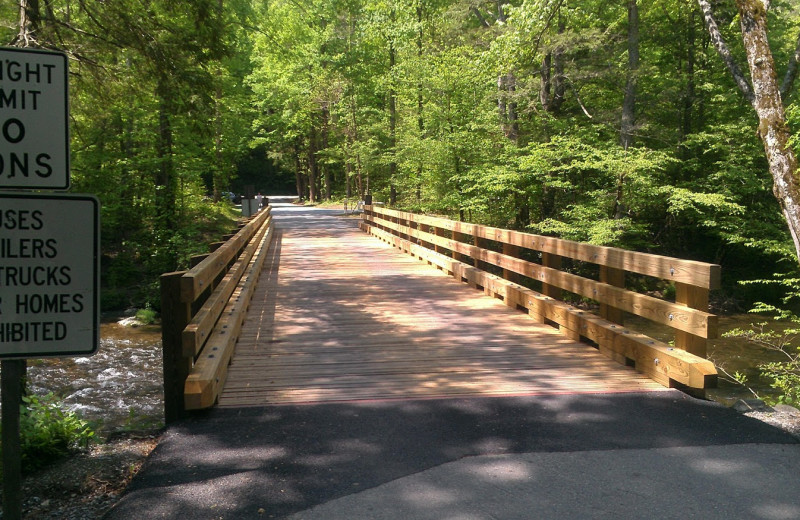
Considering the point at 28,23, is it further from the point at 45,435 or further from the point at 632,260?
the point at 632,260

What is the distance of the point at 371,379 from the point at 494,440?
164 centimetres

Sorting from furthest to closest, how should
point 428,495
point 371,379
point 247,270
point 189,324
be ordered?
point 247,270
point 371,379
point 189,324
point 428,495

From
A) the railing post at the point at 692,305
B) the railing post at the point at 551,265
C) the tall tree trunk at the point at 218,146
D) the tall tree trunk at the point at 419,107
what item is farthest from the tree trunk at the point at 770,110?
the tall tree trunk at the point at 419,107

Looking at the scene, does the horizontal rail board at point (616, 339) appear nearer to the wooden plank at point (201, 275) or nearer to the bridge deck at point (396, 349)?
the bridge deck at point (396, 349)

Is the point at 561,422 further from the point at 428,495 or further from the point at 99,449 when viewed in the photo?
the point at 99,449

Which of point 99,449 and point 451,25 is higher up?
point 451,25

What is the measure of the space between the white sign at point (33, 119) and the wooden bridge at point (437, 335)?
2151 mm

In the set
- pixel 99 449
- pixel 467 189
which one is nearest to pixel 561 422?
pixel 99 449

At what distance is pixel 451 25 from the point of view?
2286 centimetres

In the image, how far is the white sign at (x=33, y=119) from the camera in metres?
2.37

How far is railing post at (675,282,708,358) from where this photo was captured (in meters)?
4.94

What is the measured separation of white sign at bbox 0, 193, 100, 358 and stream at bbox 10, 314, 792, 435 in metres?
3.58

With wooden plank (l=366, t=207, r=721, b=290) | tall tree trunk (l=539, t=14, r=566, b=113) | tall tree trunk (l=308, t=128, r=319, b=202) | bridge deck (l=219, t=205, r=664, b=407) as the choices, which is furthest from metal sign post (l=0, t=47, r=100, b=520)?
tall tree trunk (l=308, t=128, r=319, b=202)

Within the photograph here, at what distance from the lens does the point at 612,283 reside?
6328 mm
